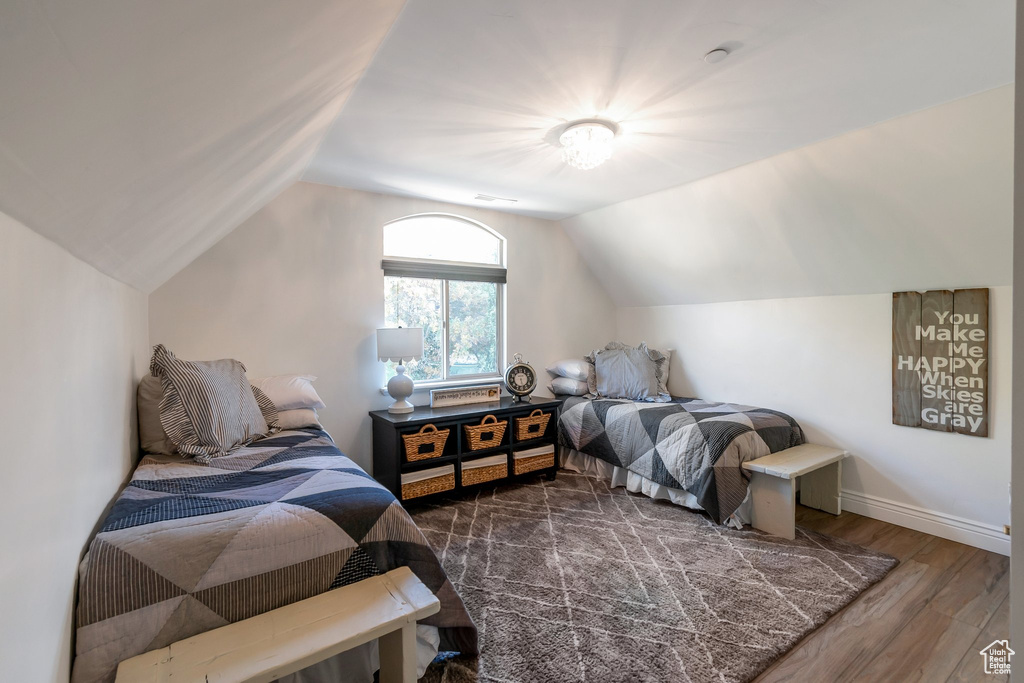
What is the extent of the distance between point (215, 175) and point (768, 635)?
8.69 ft

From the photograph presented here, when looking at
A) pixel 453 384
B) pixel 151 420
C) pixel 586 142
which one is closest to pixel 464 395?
pixel 453 384

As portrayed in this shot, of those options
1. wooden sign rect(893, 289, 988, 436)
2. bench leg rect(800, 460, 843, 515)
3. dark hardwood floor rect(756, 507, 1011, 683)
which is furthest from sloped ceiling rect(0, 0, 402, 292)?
bench leg rect(800, 460, 843, 515)

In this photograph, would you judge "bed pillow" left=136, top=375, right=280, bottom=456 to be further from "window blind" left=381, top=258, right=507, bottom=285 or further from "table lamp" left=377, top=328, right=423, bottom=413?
"window blind" left=381, top=258, right=507, bottom=285

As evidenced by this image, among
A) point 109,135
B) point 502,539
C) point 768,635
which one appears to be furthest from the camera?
point 502,539

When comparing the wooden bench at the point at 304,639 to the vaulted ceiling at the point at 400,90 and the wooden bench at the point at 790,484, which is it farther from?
the wooden bench at the point at 790,484

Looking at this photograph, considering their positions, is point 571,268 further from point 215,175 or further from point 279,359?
point 215,175

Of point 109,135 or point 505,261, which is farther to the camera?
point 505,261

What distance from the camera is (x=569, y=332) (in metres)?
4.68

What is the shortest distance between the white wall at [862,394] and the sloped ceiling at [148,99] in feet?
11.1

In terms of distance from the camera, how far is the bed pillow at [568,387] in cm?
430

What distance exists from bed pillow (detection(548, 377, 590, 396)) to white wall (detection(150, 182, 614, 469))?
1312mm

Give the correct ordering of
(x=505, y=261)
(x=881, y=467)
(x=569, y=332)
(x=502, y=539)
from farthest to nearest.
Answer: (x=569, y=332), (x=505, y=261), (x=881, y=467), (x=502, y=539)

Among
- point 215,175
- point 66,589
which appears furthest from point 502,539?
point 215,175

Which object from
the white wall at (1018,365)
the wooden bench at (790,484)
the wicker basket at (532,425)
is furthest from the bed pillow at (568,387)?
the white wall at (1018,365)
